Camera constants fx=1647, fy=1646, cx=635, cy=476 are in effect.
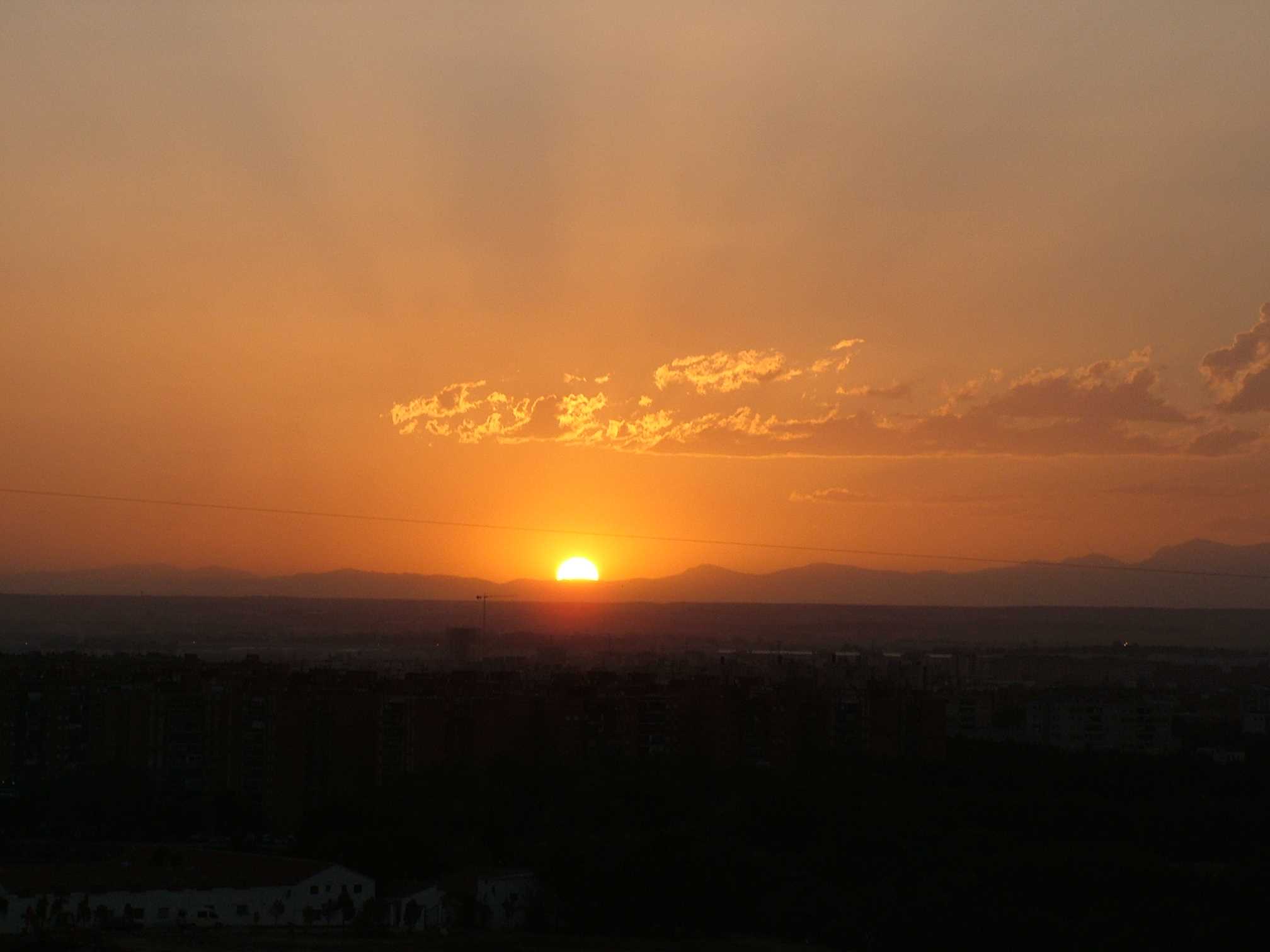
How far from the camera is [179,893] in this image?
698 inches

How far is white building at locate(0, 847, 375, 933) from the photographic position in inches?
672

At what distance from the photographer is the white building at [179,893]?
17078 millimetres

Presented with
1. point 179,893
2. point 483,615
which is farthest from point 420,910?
point 483,615

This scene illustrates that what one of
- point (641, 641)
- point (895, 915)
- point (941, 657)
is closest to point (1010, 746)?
point (895, 915)

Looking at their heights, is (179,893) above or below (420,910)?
above

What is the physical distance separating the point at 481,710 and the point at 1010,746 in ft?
33.6

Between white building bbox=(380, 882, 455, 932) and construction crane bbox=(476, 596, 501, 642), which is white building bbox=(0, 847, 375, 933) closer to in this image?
white building bbox=(380, 882, 455, 932)

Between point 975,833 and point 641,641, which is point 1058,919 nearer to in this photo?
point 975,833

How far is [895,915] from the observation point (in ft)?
56.7

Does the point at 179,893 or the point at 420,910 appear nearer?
the point at 179,893

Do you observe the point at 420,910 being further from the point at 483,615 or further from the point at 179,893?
the point at 483,615

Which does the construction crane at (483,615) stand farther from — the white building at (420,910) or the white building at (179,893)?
the white building at (420,910)

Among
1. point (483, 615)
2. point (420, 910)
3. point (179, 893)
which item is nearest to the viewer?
point (179, 893)

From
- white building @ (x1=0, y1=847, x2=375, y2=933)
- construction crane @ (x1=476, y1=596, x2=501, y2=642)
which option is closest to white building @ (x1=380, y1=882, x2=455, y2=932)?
white building @ (x1=0, y1=847, x2=375, y2=933)
